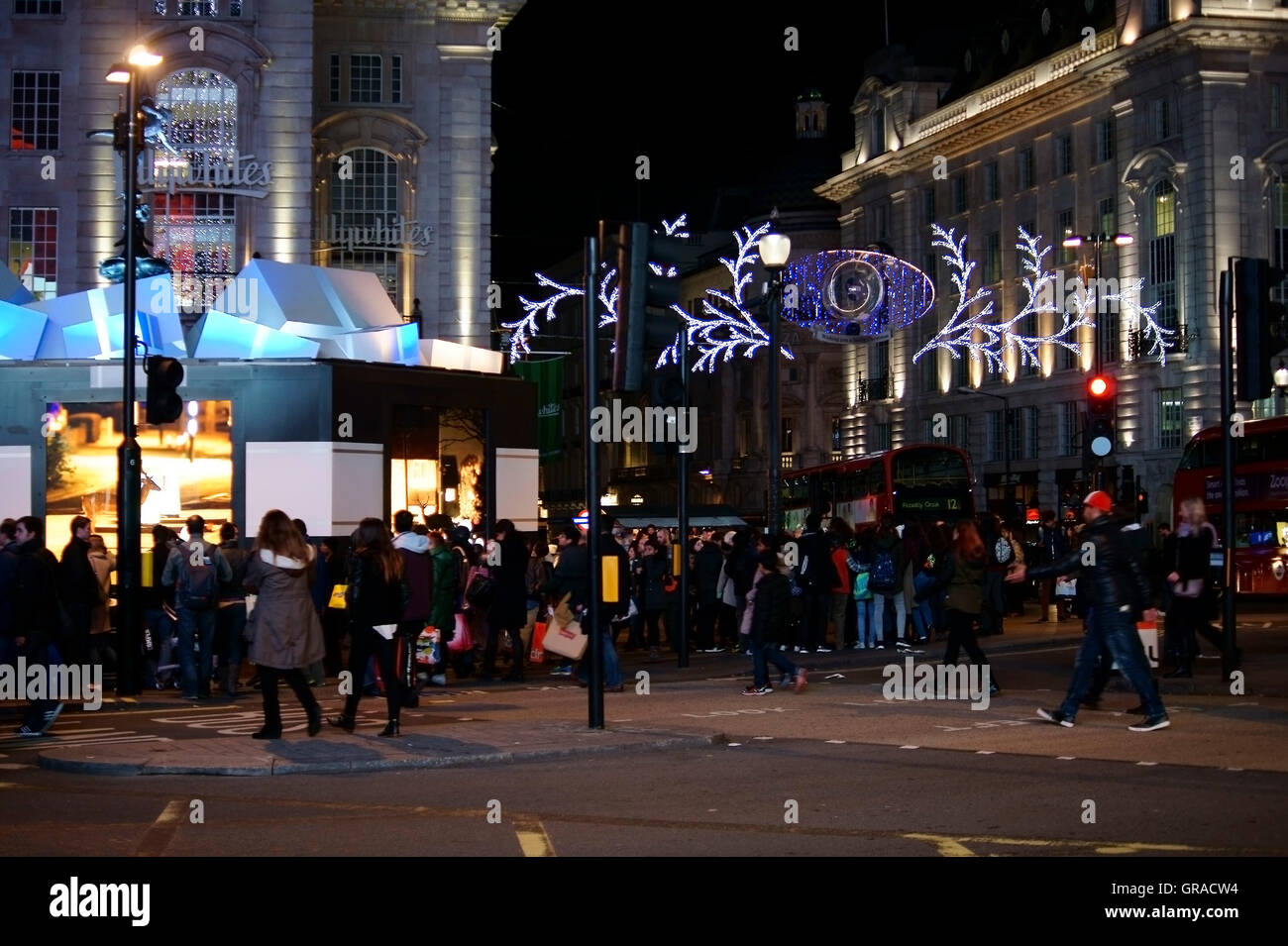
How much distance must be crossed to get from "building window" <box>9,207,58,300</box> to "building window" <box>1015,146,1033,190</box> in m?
39.5

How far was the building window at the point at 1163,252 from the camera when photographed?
61.0 m

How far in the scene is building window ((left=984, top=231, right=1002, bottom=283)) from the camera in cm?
7150

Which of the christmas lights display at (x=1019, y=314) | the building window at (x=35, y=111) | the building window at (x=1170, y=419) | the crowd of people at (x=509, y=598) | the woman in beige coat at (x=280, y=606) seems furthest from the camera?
the christmas lights display at (x=1019, y=314)

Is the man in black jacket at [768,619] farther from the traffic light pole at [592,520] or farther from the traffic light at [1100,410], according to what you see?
the traffic light at [1100,410]

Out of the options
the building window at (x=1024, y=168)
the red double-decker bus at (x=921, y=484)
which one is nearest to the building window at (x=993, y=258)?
the building window at (x=1024, y=168)

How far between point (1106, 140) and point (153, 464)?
148ft

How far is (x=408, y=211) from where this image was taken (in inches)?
1743

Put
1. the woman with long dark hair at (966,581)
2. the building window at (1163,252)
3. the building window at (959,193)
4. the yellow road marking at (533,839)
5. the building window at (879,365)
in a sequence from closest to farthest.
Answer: the yellow road marking at (533,839) → the woman with long dark hair at (966,581) → the building window at (1163,252) → the building window at (959,193) → the building window at (879,365)

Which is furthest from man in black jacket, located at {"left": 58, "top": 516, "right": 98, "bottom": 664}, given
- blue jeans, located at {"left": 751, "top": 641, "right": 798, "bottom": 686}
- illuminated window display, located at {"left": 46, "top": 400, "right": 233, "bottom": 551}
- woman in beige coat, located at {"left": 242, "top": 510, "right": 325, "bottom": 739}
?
illuminated window display, located at {"left": 46, "top": 400, "right": 233, "bottom": 551}

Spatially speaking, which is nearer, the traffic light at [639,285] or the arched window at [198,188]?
the traffic light at [639,285]

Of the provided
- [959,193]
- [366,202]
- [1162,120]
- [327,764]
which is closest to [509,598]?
[327,764]

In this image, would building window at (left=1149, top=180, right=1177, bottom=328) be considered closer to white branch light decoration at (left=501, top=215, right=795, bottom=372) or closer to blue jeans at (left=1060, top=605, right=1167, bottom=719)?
white branch light decoration at (left=501, top=215, right=795, bottom=372)

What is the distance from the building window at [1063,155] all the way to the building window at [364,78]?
3116 cm
